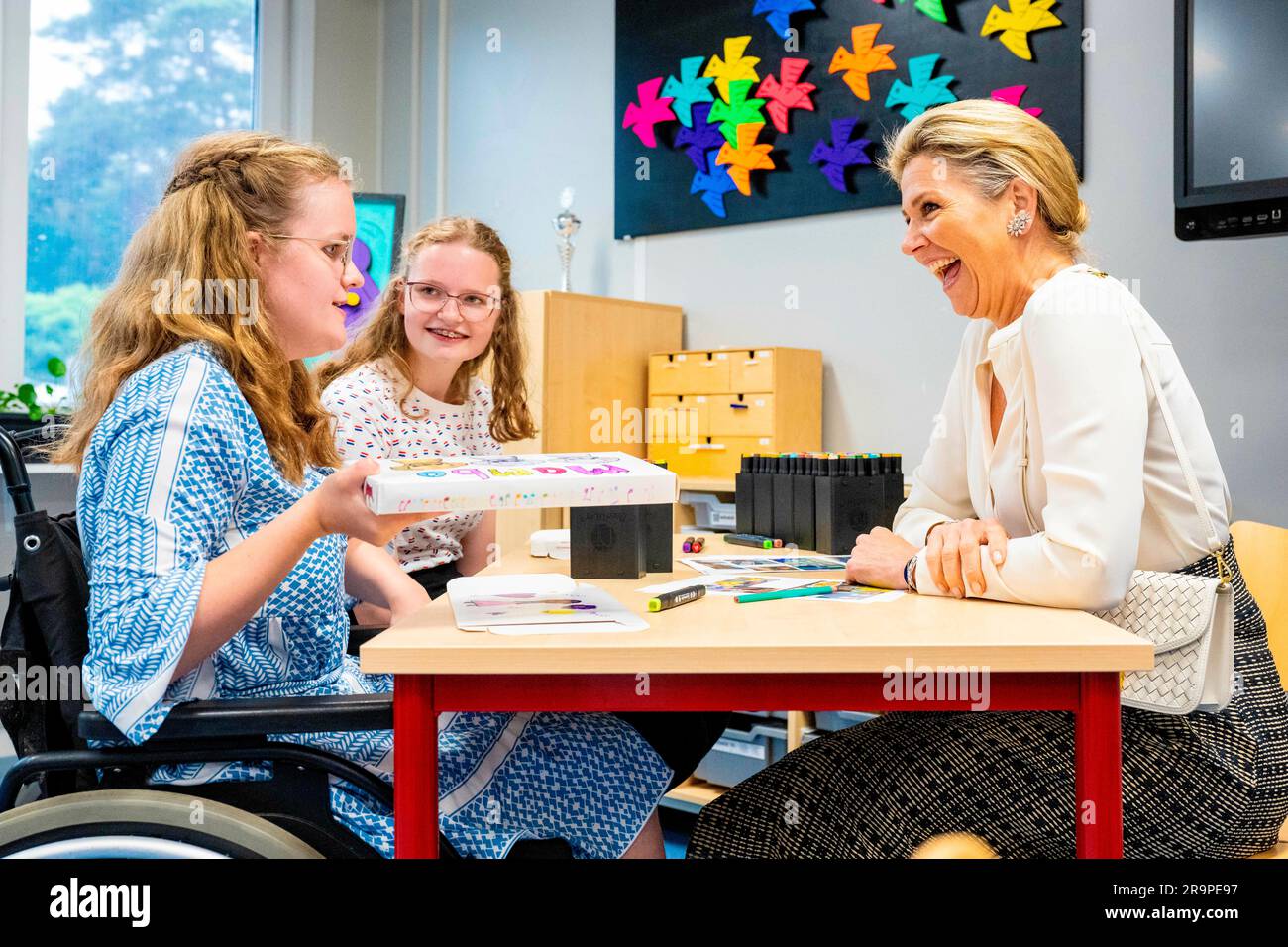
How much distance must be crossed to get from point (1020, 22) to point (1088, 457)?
223 centimetres

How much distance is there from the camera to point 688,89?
3.85 m

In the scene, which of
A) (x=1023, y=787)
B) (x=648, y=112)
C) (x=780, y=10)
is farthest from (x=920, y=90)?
(x=1023, y=787)

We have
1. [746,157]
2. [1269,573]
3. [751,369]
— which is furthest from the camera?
[746,157]

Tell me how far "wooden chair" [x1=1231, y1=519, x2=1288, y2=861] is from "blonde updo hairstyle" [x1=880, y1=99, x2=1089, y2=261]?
0.63 m

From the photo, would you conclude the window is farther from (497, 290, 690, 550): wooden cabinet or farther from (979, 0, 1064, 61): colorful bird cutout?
(979, 0, 1064, 61): colorful bird cutout

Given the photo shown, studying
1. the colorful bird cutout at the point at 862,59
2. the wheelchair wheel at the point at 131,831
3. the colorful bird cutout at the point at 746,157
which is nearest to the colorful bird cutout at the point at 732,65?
the colorful bird cutout at the point at 746,157

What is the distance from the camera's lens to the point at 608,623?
1177 mm

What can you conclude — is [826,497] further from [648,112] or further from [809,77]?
[648,112]

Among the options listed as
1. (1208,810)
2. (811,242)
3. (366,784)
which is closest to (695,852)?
(366,784)

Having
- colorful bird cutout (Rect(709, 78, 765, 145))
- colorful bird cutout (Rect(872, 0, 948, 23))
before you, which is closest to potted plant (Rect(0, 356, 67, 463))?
colorful bird cutout (Rect(709, 78, 765, 145))

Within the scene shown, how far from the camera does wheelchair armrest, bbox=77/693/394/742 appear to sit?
1.12m

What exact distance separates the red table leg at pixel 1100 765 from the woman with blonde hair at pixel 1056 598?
190 mm

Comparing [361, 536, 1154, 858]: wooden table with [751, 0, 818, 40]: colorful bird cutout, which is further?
[751, 0, 818, 40]: colorful bird cutout
